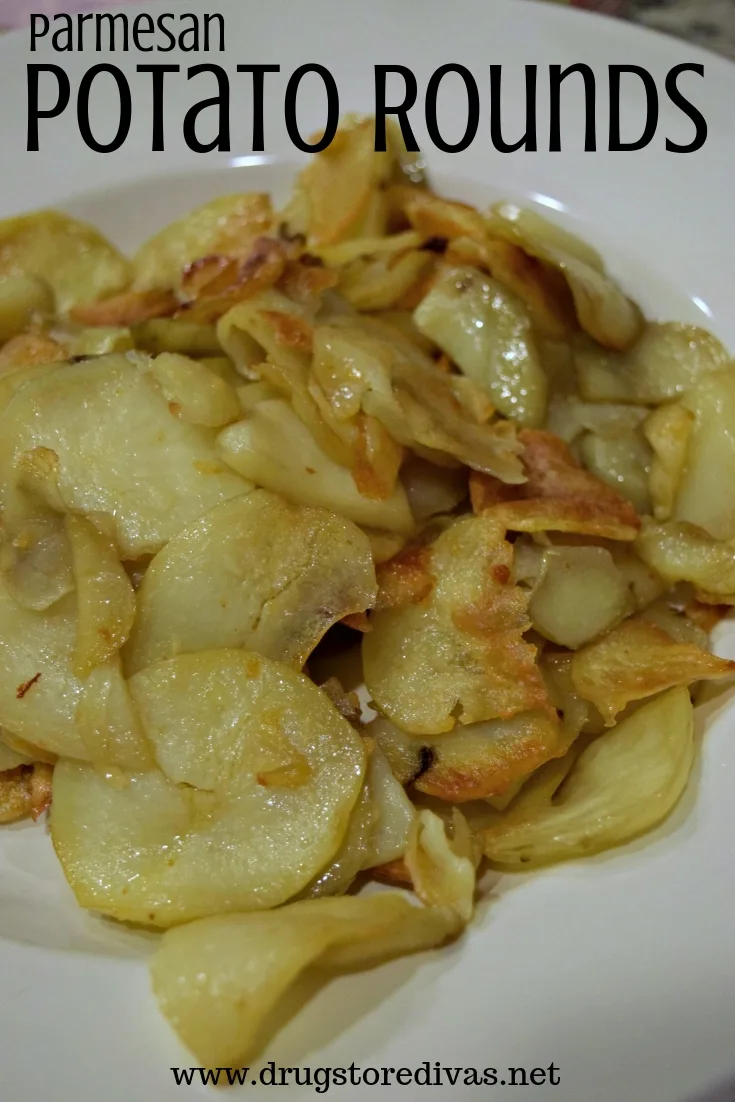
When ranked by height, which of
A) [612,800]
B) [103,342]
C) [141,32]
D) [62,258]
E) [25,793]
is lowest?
[25,793]

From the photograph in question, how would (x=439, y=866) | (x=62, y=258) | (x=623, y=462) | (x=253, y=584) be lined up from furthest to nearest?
(x=62, y=258), (x=623, y=462), (x=253, y=584), (x=439, y=866)

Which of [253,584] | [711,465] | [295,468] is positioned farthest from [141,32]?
[711,465]

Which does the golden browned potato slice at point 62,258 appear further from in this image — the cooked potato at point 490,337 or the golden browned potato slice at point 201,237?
the cooked potato at point 490,337

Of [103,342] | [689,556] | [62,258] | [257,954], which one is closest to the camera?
[257,954]

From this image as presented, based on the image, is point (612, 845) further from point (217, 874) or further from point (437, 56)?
point (437, 56)

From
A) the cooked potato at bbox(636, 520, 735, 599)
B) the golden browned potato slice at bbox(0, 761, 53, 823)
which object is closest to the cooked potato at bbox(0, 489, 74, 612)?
the golden browned potato slice at bbox(0, 761, 53, 823)

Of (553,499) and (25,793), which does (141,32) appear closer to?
(553,499)

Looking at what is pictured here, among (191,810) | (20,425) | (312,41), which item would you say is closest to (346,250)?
(312,41)
